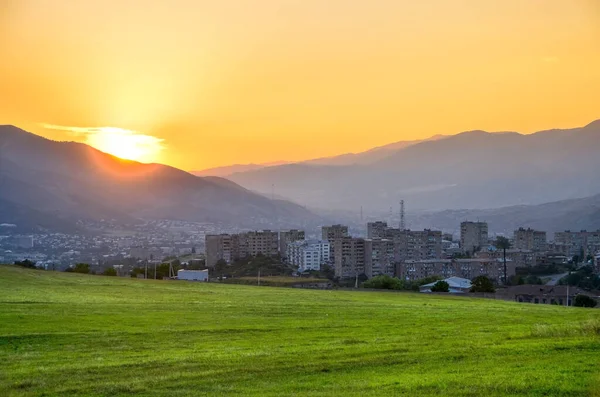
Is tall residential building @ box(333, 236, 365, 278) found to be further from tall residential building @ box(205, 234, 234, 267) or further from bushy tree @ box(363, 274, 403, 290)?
bushy tree @ box(363, 274, 403, 290)

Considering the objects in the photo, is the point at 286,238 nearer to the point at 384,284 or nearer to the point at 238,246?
the point at 238,246

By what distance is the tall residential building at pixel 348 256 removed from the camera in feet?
420

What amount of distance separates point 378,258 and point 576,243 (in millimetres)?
69413

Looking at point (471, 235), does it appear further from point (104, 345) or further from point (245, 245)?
point (104, 345)

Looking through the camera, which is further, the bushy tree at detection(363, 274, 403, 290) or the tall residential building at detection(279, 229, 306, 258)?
the tall residential building at detection(279, 229, 306, 258)

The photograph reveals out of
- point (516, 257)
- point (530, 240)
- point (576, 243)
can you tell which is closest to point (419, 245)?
point (516, 257)

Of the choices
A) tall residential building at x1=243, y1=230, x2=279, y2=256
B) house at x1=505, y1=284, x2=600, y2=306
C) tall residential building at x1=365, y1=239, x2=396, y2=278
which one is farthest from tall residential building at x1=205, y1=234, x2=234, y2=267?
house at x1=505, y1=284, x2=600, y2=306

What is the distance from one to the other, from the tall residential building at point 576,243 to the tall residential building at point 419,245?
1249 inches

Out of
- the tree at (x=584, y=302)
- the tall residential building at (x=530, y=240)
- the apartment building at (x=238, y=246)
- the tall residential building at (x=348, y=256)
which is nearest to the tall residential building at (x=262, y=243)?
the apartment building at (x=238, y=246)

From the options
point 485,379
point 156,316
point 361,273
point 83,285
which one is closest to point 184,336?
point 156,316

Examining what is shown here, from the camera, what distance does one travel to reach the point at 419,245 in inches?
5797

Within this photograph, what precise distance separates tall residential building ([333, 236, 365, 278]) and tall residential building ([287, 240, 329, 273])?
536 centimetres

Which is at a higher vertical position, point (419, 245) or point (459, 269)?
point (419, 245)

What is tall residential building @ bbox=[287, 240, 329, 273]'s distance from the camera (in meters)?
137
